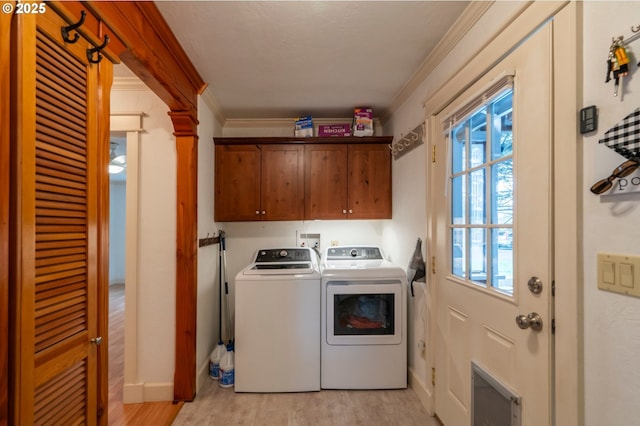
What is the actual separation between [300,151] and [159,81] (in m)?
1.36

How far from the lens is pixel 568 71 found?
3.11 ft

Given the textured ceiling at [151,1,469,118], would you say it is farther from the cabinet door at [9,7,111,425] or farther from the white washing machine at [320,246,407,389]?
the white washing machine at [320,246,407,389]

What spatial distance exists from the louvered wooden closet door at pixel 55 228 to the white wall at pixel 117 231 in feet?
18.4

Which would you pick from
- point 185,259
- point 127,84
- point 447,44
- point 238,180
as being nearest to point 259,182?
point 238,180

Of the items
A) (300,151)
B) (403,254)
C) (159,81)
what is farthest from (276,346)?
(159,81)

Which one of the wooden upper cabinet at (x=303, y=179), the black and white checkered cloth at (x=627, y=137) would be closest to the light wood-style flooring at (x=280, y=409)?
the wooden upper cabinet at (x=303, y=179)

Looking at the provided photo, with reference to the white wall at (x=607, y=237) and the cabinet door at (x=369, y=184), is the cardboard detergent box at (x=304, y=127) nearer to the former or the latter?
the cabinet door at (x=369, y=184)

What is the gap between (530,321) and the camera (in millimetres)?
1083

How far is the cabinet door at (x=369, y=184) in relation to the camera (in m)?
2.79

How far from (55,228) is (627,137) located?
167cm

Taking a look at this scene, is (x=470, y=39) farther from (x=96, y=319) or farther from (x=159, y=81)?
(x=96, y=319)

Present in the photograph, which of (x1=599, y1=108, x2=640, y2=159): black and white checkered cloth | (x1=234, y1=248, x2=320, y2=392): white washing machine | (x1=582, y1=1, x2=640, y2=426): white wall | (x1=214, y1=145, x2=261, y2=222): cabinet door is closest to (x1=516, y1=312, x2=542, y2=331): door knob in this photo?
(x1=582, y1=1, x2=640, y2=426): white wall

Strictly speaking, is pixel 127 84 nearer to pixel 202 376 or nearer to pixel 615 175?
pixel 202 376

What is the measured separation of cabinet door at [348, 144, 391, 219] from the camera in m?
2.79
